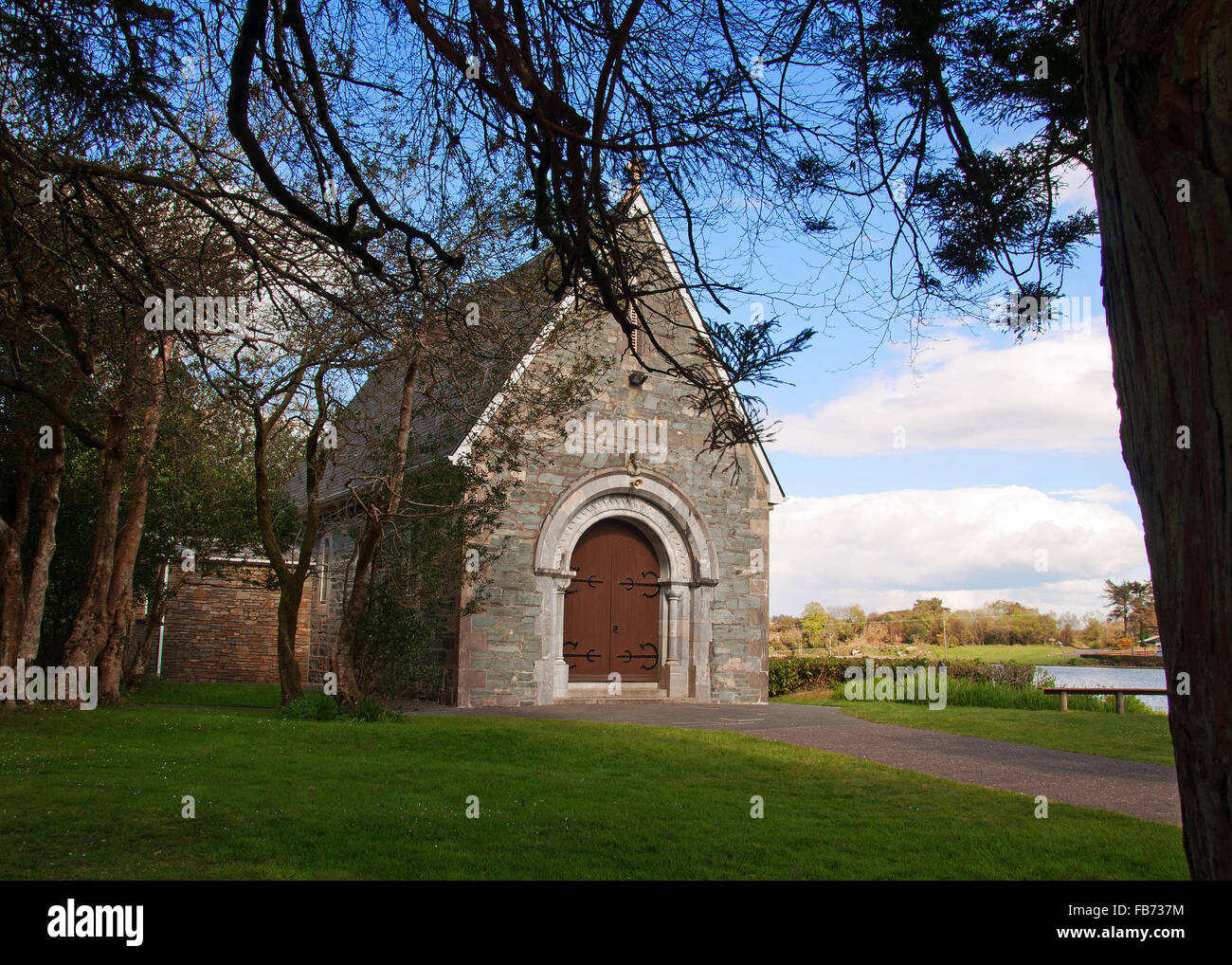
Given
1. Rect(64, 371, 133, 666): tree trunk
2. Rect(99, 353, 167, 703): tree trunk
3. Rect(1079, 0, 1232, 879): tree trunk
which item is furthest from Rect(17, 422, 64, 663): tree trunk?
Rect(1079, 0, 1232, 879): tree trunk

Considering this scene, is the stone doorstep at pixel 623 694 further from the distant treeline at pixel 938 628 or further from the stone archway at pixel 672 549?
the distant treeline at pixel 938 628

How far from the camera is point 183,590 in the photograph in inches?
883

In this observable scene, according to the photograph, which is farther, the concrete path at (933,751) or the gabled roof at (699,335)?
the concrete path at (933,751)

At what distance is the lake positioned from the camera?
22250 millimetres

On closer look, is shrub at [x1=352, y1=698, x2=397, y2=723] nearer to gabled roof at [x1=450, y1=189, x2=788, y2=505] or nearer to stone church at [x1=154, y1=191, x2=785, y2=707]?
stone church at [x1=154, y1=191, x2=785, y2=707]

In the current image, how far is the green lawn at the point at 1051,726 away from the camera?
38.6 ft

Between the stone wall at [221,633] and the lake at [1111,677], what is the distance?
17.9 metres

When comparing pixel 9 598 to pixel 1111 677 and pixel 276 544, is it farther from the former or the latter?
pixel 1111 677

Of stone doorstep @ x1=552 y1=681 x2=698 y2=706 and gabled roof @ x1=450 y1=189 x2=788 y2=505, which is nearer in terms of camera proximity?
gabled roof @ x1=450 y1=189 x2=788 y2=505

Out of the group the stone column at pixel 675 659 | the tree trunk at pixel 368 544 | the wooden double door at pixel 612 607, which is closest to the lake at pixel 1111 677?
the stone column at pixel 675 659

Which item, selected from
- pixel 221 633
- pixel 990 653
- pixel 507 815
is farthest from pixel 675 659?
pixel 990 653

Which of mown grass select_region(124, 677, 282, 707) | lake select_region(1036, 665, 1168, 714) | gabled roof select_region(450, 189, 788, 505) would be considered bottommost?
lake select_region(1036, 665, 1168, 714)

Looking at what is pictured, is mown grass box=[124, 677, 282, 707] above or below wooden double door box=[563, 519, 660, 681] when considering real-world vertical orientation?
below
